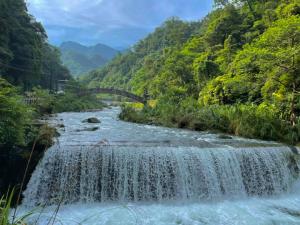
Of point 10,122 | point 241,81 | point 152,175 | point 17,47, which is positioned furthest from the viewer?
point 17,47

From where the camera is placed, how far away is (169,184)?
32.7 ft

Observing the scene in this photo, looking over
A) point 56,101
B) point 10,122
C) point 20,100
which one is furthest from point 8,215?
point 56,101

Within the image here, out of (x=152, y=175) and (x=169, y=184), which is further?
(x=152, y=175)

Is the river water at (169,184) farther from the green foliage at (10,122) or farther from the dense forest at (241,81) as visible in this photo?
the dense forest at (241,81)

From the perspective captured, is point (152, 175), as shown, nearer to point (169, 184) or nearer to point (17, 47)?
point (169, 184)

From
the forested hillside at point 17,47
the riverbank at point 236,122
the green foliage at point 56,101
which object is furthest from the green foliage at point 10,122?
the forested hillside at point 17,47

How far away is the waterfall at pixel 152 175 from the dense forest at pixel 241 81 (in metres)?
4.50

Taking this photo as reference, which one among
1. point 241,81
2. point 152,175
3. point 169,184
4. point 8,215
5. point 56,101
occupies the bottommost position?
point 169,184

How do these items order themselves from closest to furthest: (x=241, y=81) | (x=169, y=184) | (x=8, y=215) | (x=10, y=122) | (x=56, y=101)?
(x=8, y=215) → (x=10, y=122) → (x=169, y=184) → (x=241, y=81) → (x=56, y=101)

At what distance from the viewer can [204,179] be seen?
10.2m

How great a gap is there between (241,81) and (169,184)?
31.7 feet

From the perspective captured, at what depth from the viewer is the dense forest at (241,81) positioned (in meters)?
14.9

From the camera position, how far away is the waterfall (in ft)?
31.6

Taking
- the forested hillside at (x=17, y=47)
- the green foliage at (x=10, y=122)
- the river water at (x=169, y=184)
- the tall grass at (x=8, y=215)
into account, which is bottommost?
the river water at (x=169, y=184)
